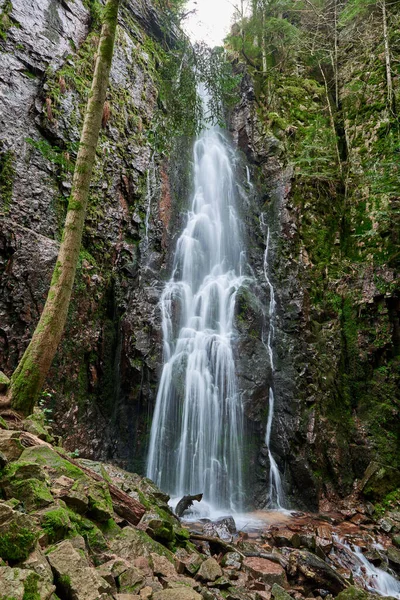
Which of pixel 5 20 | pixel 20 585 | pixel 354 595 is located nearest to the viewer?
pixel 20 585

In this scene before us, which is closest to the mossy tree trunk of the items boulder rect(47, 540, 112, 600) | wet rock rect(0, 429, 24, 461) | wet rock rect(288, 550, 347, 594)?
wet rock rect(0, 429, 24, 461)

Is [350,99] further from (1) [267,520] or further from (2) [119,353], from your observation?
(1) [267,520]

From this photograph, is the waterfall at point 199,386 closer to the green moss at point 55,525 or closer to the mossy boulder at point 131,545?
the mossy boulder at point 131,545

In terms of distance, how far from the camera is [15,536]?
1.65 metres

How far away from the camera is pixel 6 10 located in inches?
329

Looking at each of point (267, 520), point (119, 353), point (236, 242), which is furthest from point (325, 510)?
point (236, 242)

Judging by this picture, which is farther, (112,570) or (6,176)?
(6,176)

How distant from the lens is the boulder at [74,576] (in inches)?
65.5

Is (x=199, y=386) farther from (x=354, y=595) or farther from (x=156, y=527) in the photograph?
(x=354, y=595)

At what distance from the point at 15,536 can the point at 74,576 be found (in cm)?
36

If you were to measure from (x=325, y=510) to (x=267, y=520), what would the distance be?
1744 mm

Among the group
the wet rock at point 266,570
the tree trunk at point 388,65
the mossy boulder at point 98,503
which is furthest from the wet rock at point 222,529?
the tree trunk at point 388,65

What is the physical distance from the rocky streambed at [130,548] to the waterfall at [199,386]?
1639 millimetres

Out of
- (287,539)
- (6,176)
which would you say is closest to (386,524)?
(287,539)
